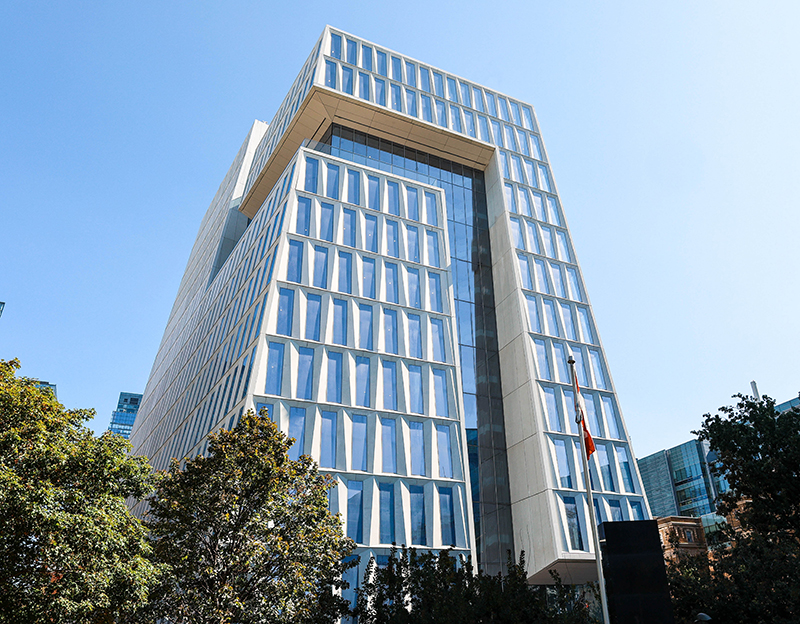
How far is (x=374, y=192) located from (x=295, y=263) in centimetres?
1000

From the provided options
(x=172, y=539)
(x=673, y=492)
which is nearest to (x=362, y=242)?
(x=172, y=539)

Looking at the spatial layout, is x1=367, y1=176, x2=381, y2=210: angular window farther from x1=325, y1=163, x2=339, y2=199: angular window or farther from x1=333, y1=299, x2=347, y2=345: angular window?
x1=333, y1=299, x2=347, y2=345: angular window

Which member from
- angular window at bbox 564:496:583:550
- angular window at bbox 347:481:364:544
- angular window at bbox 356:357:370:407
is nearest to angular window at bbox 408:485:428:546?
angular window at bbox 347:481:364:544

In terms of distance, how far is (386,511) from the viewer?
3272cm

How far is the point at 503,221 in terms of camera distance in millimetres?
50062

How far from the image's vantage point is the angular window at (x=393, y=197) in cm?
4506

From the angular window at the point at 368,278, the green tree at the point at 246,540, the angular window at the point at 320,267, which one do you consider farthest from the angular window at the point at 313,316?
the green tree at the point at 246,540

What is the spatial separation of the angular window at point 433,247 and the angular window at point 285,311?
11588 mm

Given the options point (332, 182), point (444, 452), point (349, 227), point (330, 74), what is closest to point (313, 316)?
point (349, 227)

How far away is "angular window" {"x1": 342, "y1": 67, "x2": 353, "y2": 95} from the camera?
1923 inches

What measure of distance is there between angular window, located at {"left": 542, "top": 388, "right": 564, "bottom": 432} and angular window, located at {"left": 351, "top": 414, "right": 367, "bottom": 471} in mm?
13439

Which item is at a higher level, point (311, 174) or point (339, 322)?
point (311, 174)

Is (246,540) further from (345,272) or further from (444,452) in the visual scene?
(345,272)

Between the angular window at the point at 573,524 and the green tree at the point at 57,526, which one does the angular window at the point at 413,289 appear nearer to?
the angular window at the point at 573,524
